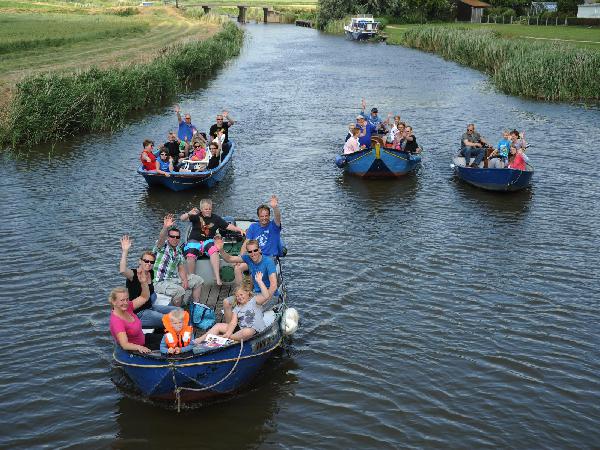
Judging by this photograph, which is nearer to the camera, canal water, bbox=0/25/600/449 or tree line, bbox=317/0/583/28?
canal water, bbox=0/25/600/449

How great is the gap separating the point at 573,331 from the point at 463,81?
122 ft

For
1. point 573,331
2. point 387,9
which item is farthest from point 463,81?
point 387,9

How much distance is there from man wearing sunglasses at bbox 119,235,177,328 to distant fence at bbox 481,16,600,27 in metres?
78.1

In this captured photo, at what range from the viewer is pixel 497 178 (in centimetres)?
2253

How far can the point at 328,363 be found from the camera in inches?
503

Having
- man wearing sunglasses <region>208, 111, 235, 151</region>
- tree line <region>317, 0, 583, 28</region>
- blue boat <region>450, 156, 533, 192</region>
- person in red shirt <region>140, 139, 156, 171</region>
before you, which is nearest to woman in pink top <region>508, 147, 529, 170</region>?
blue boat <region>450, 156, 533, 192</region>

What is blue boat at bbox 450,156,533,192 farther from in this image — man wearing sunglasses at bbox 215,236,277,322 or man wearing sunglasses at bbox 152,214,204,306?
man wearing sunglasses at bbox 152,214,204,306

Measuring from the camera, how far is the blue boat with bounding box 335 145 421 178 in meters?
23.9

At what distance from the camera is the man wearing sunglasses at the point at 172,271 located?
12.9 meters

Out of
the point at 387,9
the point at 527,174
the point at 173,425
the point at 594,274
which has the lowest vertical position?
the point at 173,425

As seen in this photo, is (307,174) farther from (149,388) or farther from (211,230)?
(149,388)

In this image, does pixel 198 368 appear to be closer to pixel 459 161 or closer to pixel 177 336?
pixel 177 336

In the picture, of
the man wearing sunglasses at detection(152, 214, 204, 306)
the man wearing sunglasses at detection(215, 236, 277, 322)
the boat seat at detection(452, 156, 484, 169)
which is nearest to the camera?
the man wearing sunglasses at detection(215, 236, 277, 322)

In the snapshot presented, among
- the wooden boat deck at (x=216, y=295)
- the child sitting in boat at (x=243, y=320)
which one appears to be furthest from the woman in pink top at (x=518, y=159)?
the child sitting in boat at (x=243, y=320)
